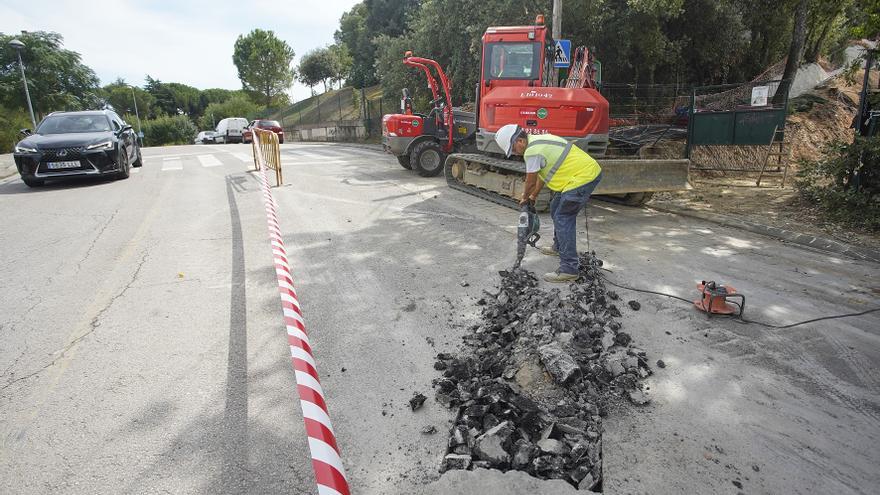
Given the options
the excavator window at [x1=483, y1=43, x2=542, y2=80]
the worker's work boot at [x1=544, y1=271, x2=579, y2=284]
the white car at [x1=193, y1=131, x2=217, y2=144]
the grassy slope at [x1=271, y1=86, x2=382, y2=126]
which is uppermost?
the grassy slope at [x1=271, y1=86, x2=382, y2=126]

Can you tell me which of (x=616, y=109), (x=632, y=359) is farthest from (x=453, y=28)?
(x=632, y=359)

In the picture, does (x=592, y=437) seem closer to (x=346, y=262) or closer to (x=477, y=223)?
(x=346, y=262)

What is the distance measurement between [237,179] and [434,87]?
5.55m

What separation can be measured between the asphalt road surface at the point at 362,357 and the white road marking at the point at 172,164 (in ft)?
22.8

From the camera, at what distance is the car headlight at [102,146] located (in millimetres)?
10820

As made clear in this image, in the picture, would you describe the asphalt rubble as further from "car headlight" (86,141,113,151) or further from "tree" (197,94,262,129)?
"tree" (197,94,262,129)

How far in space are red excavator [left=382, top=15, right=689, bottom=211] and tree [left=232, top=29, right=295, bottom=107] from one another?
56736 mm

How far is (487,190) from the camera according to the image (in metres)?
9.93

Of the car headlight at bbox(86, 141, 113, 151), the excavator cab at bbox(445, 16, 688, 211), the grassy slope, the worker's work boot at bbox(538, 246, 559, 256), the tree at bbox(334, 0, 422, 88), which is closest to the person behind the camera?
the worker's work boot at bbox(538, 246, 559, 256)

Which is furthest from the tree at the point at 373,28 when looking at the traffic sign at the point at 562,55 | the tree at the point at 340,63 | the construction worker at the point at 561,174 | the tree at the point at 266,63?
the construction worker at the point at 561,174

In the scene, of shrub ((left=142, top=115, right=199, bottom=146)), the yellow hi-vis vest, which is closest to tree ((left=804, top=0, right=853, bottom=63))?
the yellow hi-vis vest

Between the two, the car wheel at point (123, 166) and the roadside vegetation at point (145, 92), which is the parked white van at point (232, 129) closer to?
the roadside vegetation at point (145, 92)

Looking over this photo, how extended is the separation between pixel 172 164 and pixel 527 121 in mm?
12198

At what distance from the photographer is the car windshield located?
11.3 meters
